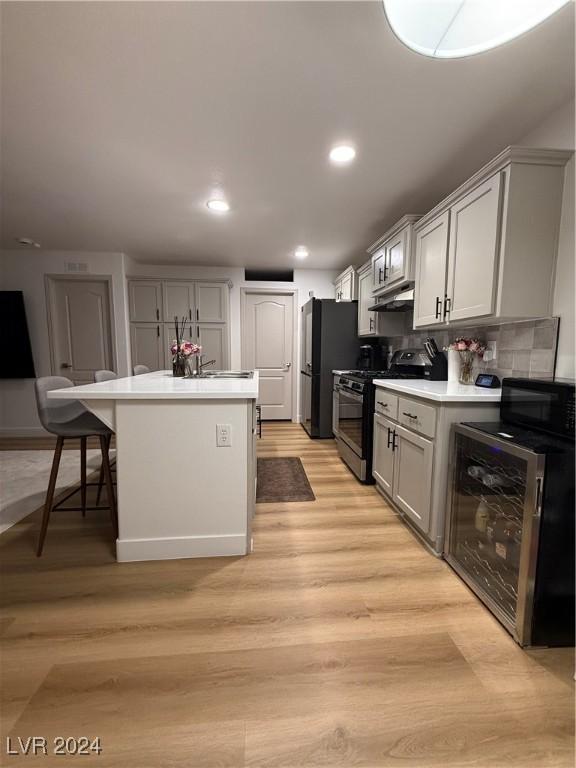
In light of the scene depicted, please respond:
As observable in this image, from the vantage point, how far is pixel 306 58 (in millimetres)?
1358

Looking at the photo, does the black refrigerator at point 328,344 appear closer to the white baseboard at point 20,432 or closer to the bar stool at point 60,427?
the bar stool at point 60,427

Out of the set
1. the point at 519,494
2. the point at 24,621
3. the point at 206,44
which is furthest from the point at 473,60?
the point at 24,621

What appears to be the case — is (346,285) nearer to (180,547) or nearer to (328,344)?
(328,344)

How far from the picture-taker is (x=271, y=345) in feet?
16.6

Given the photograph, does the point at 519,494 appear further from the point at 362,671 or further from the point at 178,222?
the point at 178,222

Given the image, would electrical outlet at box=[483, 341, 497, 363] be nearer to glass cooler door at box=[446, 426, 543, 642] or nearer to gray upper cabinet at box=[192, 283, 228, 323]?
glass cooler door at box=[446, 426, 543, 642]

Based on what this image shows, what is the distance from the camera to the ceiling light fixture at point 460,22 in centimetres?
89

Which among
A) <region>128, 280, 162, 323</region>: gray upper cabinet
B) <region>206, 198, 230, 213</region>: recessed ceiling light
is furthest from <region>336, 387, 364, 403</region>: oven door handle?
<region>128, 280, 162, 323</region>: gray upper cabinet

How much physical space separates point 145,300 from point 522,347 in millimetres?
4463

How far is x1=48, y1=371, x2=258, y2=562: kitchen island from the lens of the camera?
165 cm

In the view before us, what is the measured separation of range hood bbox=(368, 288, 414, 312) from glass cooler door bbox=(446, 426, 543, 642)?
1579 millimetres

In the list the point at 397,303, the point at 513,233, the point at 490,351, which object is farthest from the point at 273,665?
the point at 397,303

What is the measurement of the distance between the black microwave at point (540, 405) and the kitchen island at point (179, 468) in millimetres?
1353

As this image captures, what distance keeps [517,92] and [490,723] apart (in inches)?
105
